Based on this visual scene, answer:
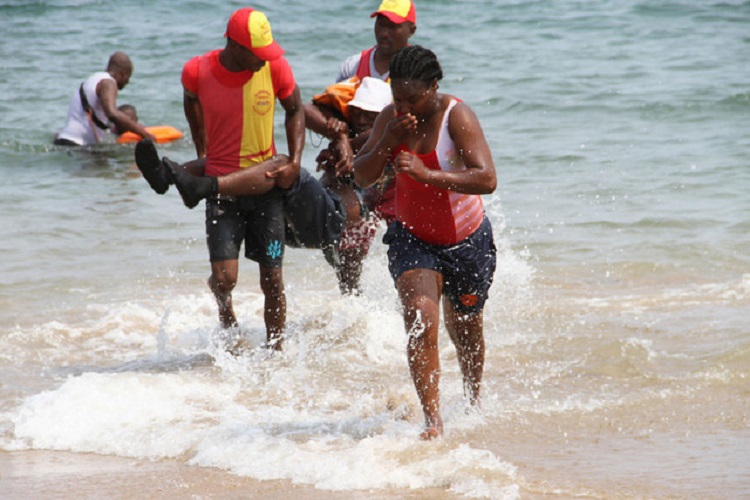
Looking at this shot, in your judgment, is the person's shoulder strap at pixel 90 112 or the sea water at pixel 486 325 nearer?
the sea water at pixel 486 325

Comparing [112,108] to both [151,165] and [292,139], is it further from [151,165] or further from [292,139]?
[151,165]

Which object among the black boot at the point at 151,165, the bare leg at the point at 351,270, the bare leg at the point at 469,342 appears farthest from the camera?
the bare leg at the point at 351,270

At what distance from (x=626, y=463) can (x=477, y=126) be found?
1.61 metres

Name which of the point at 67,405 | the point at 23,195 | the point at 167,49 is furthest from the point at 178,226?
the point at 167,49

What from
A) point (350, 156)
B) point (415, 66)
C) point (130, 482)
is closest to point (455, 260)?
point (415, 66)

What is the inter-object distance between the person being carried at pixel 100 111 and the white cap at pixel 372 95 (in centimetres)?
773

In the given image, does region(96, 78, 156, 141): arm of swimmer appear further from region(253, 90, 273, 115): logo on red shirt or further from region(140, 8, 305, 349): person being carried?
region(253, 90, 273, 115): logo on red shirt

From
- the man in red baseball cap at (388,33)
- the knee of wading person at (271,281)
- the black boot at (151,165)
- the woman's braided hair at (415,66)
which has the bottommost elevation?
the knee of wading person at (271,281)

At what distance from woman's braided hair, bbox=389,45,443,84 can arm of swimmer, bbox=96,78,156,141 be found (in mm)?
9461

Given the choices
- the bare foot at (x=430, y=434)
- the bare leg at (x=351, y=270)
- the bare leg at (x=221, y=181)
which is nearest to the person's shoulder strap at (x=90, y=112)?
the bare leg at (x=351, y=270)

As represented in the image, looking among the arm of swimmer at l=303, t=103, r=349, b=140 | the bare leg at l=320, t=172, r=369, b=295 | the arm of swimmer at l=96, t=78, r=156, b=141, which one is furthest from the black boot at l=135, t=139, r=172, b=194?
the arm of swimmer at l=96, t=78, r=156, b=141

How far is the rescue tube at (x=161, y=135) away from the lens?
15.0 metres

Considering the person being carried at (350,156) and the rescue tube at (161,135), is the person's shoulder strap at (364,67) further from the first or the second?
the rescue tube at (161,135)

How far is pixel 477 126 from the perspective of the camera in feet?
16.2
